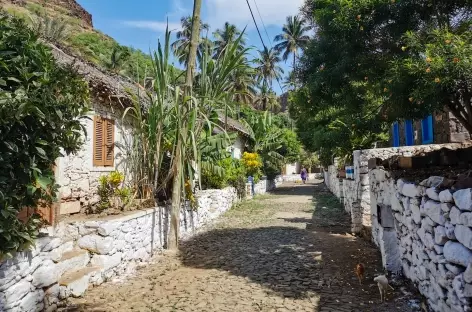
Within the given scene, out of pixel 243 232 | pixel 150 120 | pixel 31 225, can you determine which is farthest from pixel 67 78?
pixel 243 232

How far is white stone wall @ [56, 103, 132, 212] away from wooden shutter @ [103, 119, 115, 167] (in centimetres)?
10

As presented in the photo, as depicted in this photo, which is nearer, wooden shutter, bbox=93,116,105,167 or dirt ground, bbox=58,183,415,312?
dirt ground, bbox=58,183,415,312

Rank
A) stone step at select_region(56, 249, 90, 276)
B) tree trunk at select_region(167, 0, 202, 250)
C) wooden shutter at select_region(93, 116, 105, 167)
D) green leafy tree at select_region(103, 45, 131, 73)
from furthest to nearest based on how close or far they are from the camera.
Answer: green leafy tree at select_region(103, 45, 131, 73), wooden shutter at select_region(93, 116, 105, 167), tree trunk at select_region(167, 0, 202, 250), stone step at select_region(56, 249, 90, 276)

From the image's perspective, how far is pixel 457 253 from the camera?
2740mm

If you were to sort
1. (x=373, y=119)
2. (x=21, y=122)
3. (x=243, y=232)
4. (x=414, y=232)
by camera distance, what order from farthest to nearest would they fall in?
(x=243, y=232) → (x=373, y=119) → (x=414, y=232) → (x=21, y=122)

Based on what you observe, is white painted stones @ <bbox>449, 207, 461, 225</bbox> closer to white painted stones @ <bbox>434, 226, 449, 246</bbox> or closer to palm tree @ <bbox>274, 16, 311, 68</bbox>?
white painted stones @ <bbox>434, 226, 449, 246</bbox>

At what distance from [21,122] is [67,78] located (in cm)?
86

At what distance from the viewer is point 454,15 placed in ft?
16.2

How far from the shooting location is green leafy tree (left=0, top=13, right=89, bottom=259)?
313cm

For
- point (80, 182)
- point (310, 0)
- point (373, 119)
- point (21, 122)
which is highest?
point (310, 0)

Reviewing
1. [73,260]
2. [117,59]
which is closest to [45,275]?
[73,260]

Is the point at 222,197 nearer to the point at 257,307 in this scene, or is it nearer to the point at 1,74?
the point at 257,307

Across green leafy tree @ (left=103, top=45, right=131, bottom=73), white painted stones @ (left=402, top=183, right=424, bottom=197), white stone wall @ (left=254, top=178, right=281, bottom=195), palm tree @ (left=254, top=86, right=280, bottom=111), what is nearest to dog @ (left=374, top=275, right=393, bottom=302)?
white painted stones @ (left=402, top=183, right=424, bottom=197)

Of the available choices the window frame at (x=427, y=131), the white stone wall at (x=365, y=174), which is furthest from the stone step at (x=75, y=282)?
the window frame at (x=427, y=131)
